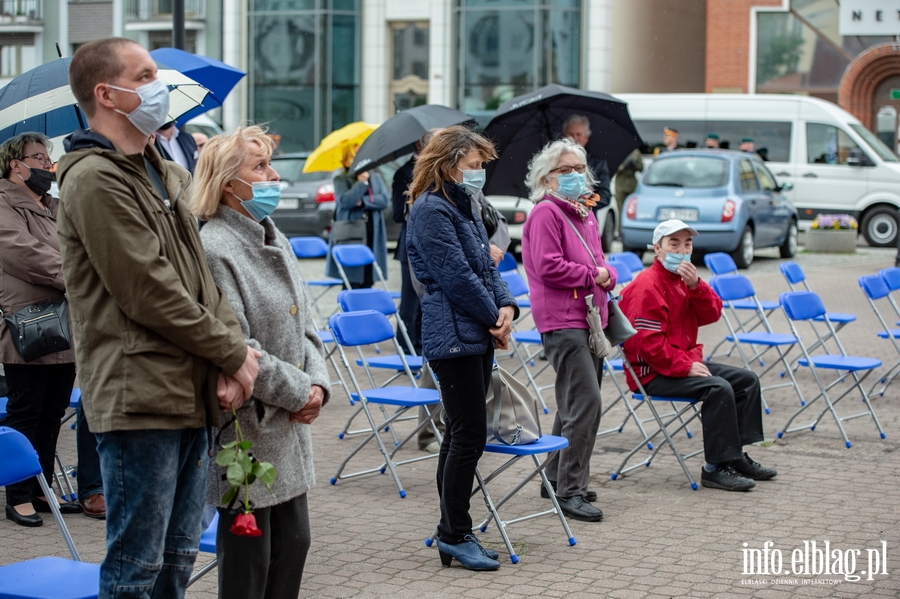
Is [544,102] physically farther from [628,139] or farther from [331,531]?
[331,531]

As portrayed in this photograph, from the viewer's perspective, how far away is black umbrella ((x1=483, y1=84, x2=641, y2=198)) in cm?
915

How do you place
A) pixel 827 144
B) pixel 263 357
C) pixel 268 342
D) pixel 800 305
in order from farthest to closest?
pixel 827 144, pixel 800 305, pixel 268 342, pixel 263 357

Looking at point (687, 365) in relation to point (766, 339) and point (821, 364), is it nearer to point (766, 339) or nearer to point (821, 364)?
point (821, 364)

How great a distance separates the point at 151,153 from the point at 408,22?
28.6m

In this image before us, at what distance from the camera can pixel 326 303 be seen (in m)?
13.5

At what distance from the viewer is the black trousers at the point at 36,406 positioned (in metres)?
5.55

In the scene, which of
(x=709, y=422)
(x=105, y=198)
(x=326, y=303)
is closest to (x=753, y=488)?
(x=709, y=422)

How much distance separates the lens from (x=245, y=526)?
127 inches

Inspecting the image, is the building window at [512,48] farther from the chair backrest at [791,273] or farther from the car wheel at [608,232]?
the chair backrest at [791,273]

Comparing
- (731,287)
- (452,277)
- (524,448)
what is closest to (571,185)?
(452,277)

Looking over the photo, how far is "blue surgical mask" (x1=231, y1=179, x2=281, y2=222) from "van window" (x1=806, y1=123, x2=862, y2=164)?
60.2 feet

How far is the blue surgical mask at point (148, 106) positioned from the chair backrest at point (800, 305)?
564 centimetres

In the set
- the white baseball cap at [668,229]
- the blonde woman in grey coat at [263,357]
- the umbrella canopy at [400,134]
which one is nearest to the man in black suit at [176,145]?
the umbrella canopy at [400,134]

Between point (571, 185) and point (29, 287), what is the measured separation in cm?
270
